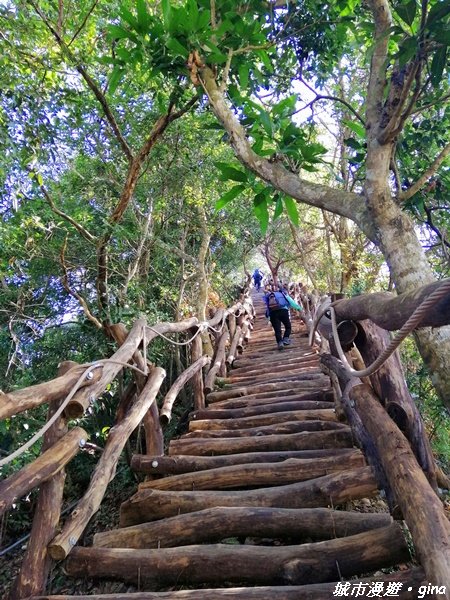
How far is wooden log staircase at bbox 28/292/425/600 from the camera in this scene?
5.42ft

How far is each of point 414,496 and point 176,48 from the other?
2.64 metres

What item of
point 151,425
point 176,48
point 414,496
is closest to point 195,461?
point 151,425

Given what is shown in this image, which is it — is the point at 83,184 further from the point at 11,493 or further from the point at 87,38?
the point at 11,493

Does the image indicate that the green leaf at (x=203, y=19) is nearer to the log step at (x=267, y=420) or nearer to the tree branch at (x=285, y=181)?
the tree branch at (x=285, y=181)

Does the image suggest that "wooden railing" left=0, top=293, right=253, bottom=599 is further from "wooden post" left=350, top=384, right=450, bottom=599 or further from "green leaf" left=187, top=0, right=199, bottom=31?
"green leaf" left=187, top=0, right=199, bottom=31

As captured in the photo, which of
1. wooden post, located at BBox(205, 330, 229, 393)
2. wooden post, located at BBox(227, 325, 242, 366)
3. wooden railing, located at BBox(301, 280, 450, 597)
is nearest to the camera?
wooden railing, located at BBox(301, 280, 450, 597)

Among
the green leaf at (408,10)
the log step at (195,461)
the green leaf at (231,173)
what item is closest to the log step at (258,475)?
the log step at (195,461)

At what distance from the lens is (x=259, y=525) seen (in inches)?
80.4

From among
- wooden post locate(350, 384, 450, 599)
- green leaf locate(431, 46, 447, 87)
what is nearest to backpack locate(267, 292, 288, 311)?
wooden post locate(350, 384, 450, 599)

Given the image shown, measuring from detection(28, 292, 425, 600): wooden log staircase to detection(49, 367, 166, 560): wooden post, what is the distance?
0.20m

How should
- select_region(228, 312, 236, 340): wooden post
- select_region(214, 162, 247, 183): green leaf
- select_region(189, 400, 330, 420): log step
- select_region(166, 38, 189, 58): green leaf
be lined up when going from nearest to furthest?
select_region(166, 38, 189, 58): green leaf
select_region(214, 162, 247, 183): green leaf
select_region(189, 400, 330, 420): log step
select_region(228, 312, 236, 340): wooden post

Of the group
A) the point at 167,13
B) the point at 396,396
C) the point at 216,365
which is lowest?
the point at 216,365

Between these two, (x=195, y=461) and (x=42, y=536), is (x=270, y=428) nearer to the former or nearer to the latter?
(x=195, y=461)

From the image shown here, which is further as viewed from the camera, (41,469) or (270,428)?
(270,428)
